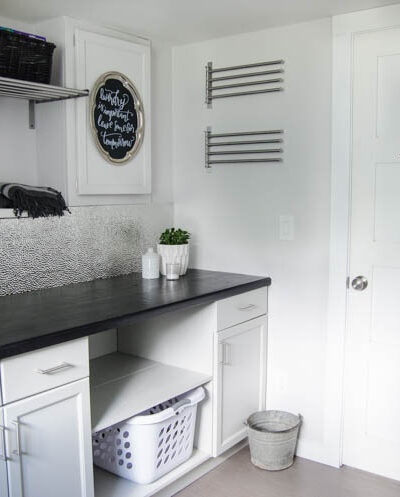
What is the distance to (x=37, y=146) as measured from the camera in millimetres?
2773

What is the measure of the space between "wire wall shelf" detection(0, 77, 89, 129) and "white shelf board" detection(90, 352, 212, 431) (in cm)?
122

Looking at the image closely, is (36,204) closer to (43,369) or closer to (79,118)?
(79,118)

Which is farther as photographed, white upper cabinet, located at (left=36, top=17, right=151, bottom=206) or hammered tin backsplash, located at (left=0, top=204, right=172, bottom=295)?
white upper cabinet, located at (left=36, top=17, right=151, bottom=206)

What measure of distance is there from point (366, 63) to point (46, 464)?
2138 mm

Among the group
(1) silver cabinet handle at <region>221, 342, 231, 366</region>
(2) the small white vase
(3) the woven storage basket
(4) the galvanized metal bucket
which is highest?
(3) the woven storage basket

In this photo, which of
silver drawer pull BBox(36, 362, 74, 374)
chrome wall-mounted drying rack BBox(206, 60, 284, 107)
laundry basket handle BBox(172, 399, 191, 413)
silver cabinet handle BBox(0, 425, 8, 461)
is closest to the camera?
silver cabinet handle BBox(0, 425, 8, 461)

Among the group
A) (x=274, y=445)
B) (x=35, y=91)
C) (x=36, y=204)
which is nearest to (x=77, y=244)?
(x=36, y=204)

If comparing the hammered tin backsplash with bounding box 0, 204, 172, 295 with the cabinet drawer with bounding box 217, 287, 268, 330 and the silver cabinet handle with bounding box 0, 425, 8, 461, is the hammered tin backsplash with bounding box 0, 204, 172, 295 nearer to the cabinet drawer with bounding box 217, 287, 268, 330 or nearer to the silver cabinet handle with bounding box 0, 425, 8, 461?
the cabinet drawer with bounding box 217, 287, 268, 330

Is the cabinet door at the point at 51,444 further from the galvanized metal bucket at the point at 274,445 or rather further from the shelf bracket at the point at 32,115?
the shelf bracket at the point at 32,115

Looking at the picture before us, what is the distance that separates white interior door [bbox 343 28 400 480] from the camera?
8.56ft

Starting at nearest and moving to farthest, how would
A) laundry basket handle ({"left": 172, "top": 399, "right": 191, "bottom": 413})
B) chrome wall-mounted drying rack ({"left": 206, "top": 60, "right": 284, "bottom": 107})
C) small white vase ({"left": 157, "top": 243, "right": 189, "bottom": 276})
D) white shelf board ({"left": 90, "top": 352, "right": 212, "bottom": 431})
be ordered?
white shelf board ({"left": 90, "top": 352, "right": 212, "bottom": 431})
laundry basket handle ({"left": 172, "top": 399, "right": 191, "bottom": 413})
chrome wall-mounted drying rack ({"left": 206, "top": 60, "right": 284, "bottom": 107})
small white vase ({"left": 157, "top": 243, "right": 189, "bottom": 276})

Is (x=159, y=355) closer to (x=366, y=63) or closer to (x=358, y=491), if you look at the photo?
(x=358, y=491)

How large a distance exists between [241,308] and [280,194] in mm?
617

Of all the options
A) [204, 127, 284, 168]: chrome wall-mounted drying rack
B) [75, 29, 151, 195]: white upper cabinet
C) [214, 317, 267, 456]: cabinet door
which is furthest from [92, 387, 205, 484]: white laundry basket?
[204, 127, 284, 168]: chrome wall-mounted drying rack
